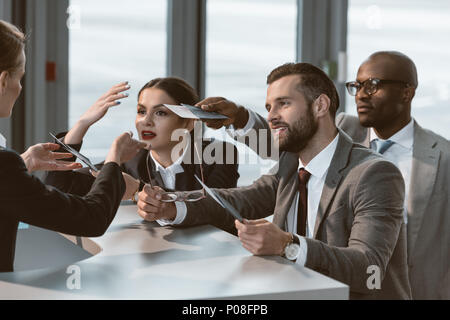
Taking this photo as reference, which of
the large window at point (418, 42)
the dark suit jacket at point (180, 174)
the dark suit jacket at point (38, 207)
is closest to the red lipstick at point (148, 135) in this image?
the dark suit jacket at point (180, 174)

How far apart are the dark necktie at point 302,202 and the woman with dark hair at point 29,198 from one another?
28.0 inches

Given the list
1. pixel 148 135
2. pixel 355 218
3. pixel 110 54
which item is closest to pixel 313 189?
pixel 355 218

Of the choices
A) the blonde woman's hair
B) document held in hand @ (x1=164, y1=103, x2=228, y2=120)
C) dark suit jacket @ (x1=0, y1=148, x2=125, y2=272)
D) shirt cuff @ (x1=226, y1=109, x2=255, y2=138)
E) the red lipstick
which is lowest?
dark suit jacket @ (x1=0, y1=148, x2=125, y2=272)

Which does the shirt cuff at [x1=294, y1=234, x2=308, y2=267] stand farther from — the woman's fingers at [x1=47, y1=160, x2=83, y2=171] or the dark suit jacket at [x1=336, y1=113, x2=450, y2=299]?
the dark suit jacket at [x1=336, y1=113, x2=450, y2=299]

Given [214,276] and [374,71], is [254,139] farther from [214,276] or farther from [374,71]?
[214,276]

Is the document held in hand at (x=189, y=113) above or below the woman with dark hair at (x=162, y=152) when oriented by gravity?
above

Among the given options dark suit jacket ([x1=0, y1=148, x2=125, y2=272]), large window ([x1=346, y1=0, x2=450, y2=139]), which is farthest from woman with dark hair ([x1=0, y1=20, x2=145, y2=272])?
large window ([x1=346, y1=0, x2=450, y2=139])

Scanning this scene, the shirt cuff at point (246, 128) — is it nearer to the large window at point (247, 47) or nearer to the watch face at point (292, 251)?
the watch face at point (292, 251)

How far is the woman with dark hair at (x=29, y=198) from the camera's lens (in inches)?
56.4

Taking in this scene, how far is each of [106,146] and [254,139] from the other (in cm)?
167

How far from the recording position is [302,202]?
2.12 m

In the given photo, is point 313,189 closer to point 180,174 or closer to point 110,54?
point 180,174

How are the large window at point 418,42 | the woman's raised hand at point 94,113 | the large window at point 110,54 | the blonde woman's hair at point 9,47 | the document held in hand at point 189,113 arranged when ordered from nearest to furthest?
the blonde woman's hair at point 9,47 → the document held in hand at point 189,113 → the woman's raised hand at point 94,113 → the large window at point 110,54 → the large window at point 418,42

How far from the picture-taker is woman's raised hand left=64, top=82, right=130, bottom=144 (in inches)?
89.8
